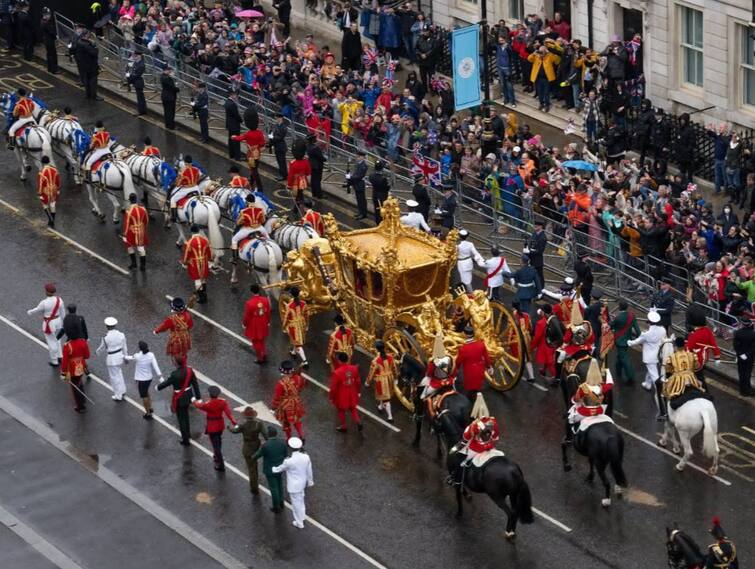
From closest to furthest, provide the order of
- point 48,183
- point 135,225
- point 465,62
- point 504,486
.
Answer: point 504,486 < point 135,225 < point 48,183 < point 465,62

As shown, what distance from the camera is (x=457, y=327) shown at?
37.5 metres

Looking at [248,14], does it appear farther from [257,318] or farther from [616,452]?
[616,452]

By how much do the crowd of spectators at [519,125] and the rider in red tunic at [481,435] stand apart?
24.5 ft

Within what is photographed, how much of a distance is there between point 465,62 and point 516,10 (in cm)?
702

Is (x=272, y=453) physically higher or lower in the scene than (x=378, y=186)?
higher

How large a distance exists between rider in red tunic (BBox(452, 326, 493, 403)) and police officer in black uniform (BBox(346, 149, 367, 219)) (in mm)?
8876

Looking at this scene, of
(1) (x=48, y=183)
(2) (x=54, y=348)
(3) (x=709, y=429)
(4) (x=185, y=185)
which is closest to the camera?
(3) (x=709, y=429)

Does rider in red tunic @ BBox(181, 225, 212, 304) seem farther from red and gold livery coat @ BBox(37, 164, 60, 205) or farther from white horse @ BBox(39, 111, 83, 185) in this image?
white horse @ BBox(39, 111, 83, 185)

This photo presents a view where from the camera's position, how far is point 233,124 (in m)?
48.7

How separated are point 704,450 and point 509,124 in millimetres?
14636

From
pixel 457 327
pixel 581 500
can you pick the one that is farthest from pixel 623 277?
pixel 581 500

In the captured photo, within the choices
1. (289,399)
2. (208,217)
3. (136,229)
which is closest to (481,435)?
(289,399)

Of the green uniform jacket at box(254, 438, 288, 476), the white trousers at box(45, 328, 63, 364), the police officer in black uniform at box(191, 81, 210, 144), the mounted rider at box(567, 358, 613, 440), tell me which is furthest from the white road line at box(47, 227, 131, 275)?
the mounted rider at box(567, 358, 613, 440)

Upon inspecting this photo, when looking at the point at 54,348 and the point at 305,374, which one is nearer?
the point at 305,374
